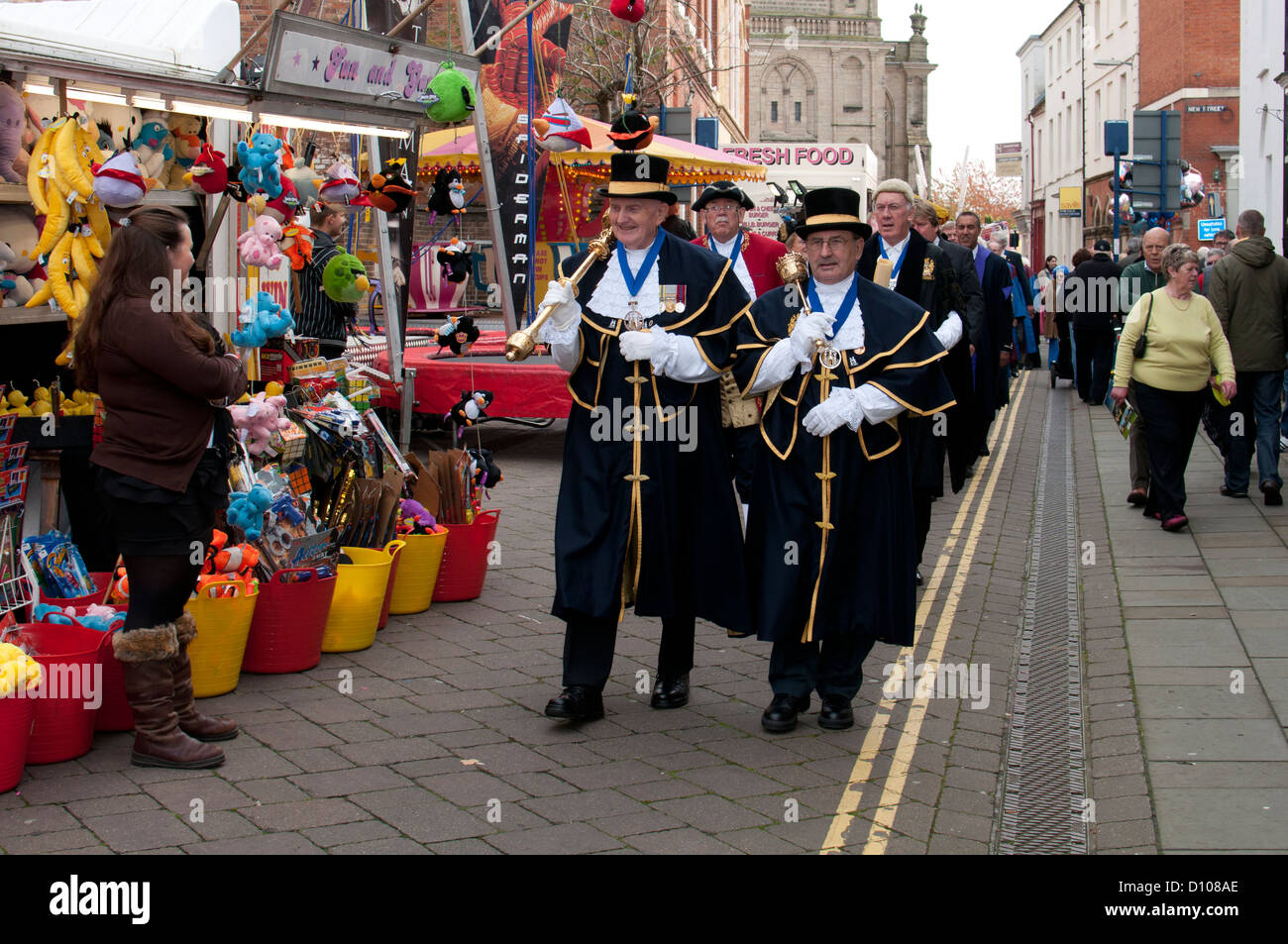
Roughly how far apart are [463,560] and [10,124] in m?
2.94

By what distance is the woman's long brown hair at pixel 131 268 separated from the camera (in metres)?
4.71

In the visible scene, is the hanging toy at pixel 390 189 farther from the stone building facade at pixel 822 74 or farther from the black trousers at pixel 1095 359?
the stone building facade at pixel 822 74

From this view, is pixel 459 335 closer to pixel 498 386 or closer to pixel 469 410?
pixel 498 386

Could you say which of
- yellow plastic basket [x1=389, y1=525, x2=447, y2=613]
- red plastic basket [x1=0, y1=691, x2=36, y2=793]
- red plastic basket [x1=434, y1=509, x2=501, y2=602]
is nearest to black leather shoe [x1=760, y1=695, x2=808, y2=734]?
yellow plastic basket [x1=389, y1=525, x2=447, y2=613]

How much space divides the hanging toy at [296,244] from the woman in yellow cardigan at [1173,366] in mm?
5196

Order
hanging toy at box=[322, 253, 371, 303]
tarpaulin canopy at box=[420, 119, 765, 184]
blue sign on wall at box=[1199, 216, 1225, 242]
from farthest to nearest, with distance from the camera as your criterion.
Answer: blue sign on wall at box=[1199, 216, 1225, 242]
tarpaulin canopy at box=[420, 119, 765, 184]
hanging toy at box=[322, 253, 371, 303]

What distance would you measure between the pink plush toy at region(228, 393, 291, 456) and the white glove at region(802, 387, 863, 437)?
2322 mm

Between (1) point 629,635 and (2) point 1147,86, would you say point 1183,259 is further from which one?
(2) point 1147,86

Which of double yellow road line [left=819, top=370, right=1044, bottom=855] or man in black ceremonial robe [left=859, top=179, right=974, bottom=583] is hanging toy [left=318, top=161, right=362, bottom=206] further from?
double yellow road line [left=819, top=370, right=1044, bottom=855]

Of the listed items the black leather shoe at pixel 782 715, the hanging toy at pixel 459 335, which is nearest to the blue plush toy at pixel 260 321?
the black leather shoe at pixel 782 715

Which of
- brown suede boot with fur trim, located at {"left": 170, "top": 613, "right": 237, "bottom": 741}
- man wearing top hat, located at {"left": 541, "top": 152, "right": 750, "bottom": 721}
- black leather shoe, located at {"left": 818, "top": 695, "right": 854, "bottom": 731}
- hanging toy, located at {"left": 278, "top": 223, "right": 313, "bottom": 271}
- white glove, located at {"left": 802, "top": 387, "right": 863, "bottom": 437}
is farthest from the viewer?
hanging toy, located at {"left": 278, "top": 223, "right": 313, "bottom": 271}

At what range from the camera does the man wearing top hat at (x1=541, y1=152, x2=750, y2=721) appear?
543cm

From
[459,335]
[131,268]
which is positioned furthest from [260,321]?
[459,335]
